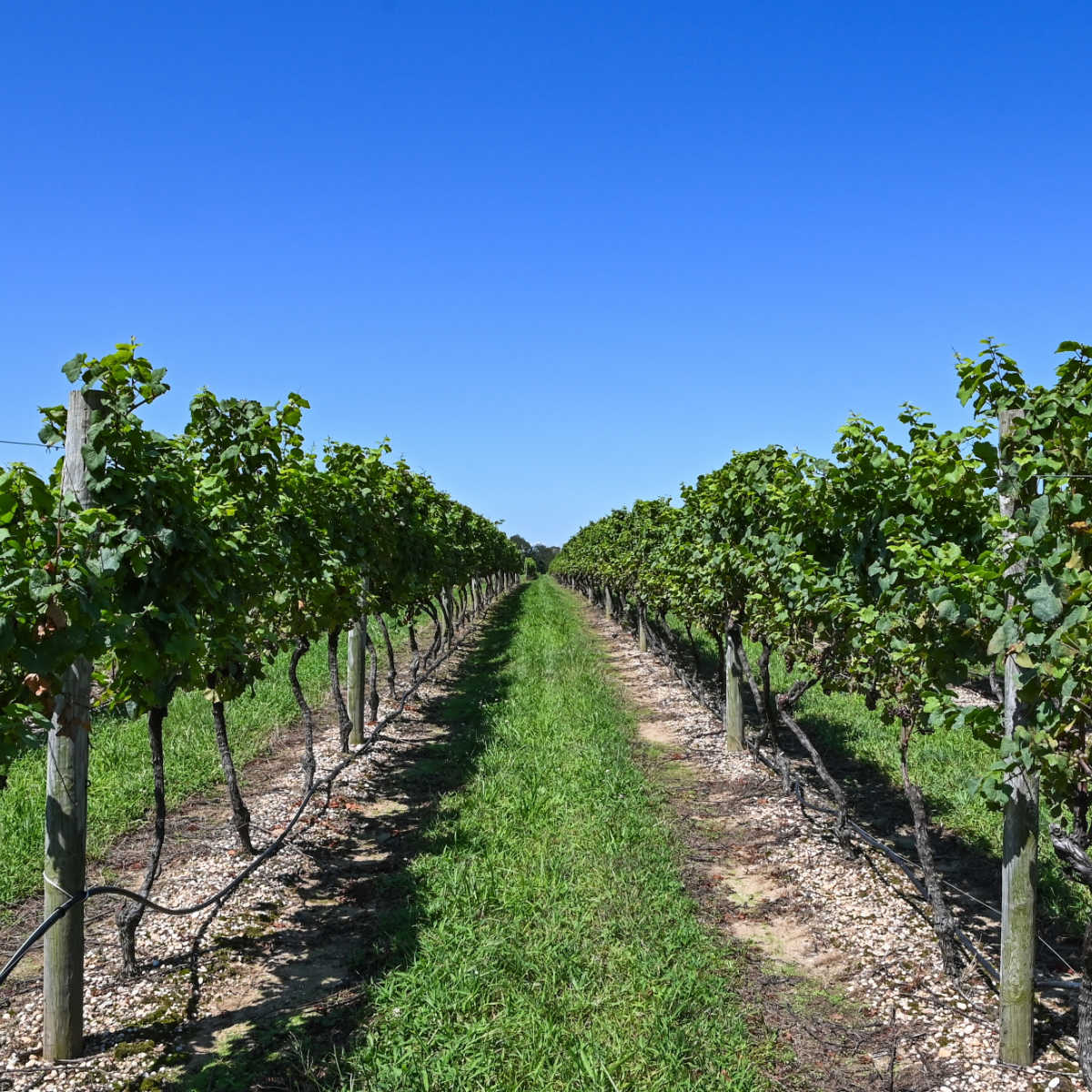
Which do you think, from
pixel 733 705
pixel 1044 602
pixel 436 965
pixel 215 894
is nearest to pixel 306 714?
pixel 215 894

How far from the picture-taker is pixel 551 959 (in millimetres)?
5238

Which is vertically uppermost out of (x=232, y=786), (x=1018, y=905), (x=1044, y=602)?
(x=1044, y=602)

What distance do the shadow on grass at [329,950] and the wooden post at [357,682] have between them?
1230 millimetres

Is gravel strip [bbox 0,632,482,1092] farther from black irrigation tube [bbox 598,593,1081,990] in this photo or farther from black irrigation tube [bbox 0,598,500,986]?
black irrigation tube [bbox 598,593,1081,990]

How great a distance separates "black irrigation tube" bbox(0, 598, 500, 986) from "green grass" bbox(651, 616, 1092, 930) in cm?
439

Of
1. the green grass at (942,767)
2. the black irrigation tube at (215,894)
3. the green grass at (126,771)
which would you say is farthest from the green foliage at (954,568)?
the green grass at (126,771)

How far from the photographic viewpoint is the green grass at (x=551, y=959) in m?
4.22

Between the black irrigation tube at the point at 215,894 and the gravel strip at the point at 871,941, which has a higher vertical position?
the black irrigation tube at the point at 215,894

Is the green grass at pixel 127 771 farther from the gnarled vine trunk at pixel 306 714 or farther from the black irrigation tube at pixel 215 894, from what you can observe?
the black irrigation tube at pixel 215 894

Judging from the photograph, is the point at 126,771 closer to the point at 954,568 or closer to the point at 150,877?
the point at 150,877

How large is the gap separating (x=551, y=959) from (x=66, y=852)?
2852 mm

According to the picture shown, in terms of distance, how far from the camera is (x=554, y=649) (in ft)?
63.7

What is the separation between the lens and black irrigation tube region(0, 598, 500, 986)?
4035 millimetres

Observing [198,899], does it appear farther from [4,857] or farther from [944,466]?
[944,466]
